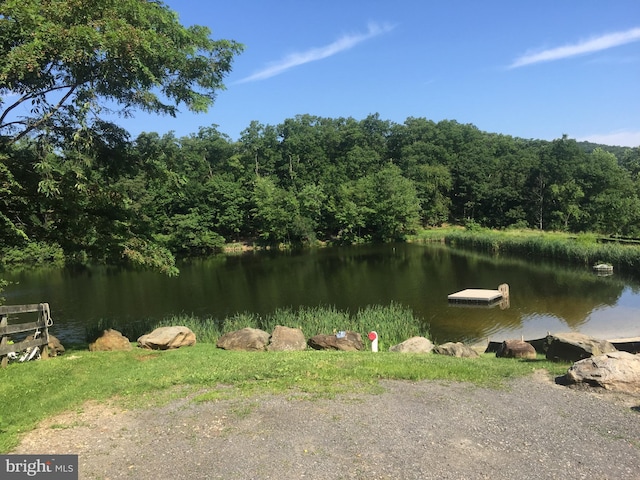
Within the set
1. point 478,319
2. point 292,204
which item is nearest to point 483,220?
point 292,204

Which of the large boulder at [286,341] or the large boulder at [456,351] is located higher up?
the large boulder at [286,341]

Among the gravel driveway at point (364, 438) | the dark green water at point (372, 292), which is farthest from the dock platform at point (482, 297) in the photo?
the gravel driveway at point (364, 438)

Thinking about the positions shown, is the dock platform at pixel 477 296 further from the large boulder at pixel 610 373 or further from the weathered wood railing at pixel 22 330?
the weathered wood railing at pixel 22 330

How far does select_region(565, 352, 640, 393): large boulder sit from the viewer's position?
7.95 metres

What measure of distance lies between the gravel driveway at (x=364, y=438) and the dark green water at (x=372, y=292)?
976 cm

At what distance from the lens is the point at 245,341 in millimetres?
14141

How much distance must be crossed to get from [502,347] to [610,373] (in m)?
4.81

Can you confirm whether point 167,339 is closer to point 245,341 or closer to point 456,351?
point 245,341

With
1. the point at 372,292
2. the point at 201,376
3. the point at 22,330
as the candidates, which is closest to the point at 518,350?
the point at 201,376

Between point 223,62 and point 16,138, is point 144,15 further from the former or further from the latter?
point 16,138

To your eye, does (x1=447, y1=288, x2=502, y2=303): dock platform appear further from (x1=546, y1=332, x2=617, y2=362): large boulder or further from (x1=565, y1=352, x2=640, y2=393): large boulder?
(x1=565, y1=352, x2=640, y2=393): large boulder

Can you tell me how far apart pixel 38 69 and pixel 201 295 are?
21556 millimetres

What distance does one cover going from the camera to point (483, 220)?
77.0m

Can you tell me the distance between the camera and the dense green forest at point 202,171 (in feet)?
36.9
